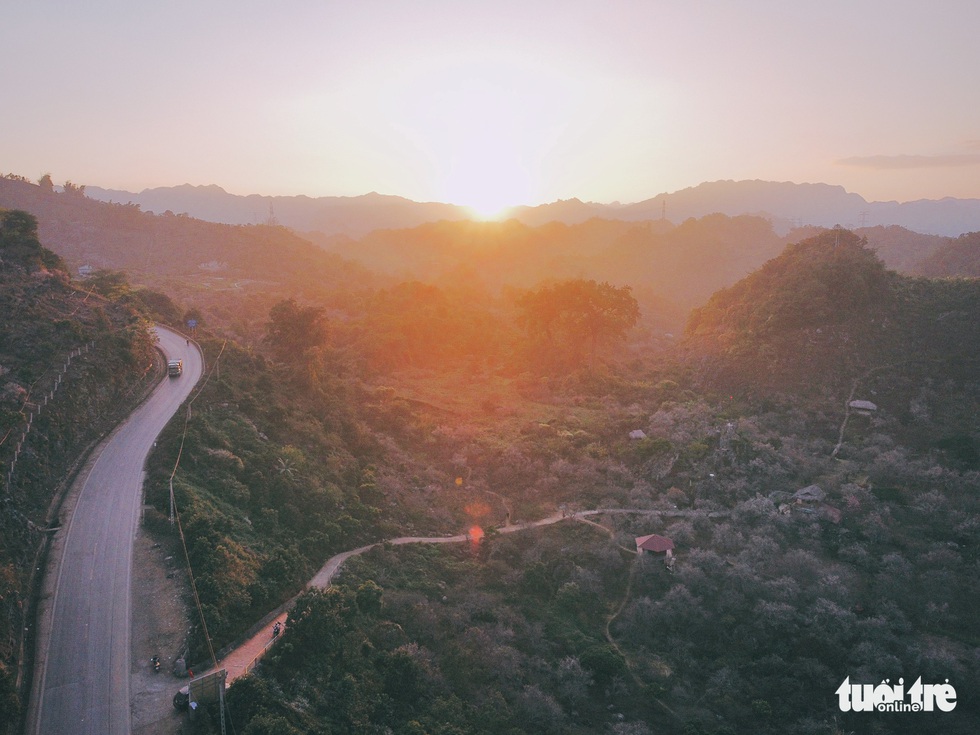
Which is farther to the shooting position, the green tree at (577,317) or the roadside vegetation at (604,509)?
the green tree at (577,317)

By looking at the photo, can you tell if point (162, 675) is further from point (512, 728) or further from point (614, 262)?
point (614, 262)

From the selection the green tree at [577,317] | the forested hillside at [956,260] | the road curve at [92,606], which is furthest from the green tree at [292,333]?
the forested hillside at [956,260]

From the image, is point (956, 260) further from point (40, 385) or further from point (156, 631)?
point (40, 385)

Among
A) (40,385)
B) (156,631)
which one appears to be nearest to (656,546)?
(156,631)

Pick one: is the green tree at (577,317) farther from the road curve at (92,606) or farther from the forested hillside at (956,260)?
the forested hillside at (956,260)

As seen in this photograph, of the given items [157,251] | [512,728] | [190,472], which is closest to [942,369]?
[512,728]
